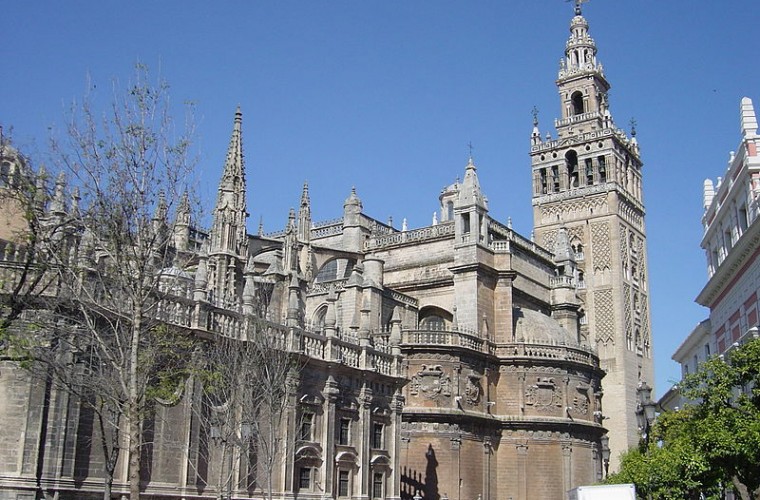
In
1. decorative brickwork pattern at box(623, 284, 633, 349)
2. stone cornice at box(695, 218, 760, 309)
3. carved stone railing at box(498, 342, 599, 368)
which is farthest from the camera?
decorative brickwork pattern at box(623, 284, 633, 349)

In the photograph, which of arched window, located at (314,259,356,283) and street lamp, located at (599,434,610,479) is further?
arched window, located at (314,259,356,283)

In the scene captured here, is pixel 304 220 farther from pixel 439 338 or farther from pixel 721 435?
pixel 721 435

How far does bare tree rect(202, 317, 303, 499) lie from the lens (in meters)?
24.9

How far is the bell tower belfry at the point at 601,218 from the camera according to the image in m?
61.3

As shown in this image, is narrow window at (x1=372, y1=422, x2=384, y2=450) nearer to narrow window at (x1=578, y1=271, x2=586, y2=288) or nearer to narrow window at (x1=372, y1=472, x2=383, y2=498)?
narrow window at (x1=372, y1=472, x2=383, y2=498)

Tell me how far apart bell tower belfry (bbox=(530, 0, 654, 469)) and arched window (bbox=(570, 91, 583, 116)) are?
0.27 ft

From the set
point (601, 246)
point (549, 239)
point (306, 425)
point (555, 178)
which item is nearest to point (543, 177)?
point (555, 178)

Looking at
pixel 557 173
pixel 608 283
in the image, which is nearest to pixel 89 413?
pixel 608 283

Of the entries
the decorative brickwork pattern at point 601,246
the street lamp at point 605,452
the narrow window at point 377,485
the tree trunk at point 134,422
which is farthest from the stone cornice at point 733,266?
the decorative brickwork pattern at point 601,246

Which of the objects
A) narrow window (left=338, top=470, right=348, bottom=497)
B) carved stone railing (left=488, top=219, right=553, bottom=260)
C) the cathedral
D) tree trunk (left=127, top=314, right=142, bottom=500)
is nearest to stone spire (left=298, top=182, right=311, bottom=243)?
the cathedral

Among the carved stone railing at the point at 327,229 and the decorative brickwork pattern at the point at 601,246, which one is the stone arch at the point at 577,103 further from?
the carved stone railing at the point at 327,229

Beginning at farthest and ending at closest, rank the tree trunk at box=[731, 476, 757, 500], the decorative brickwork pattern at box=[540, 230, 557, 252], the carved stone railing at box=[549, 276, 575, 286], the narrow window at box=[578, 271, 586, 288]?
the decorative brickwork pattern at box=[540, 230, 557, 252] → the narrow window at box=[578, 271, 586, 288] → the carved stone railing at box=[549, 276, 575, 286] → the tree trunk at box=[731, 476, 757, 500]

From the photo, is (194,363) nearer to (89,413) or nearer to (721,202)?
(89,413)

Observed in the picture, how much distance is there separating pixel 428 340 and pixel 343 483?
548 inches
